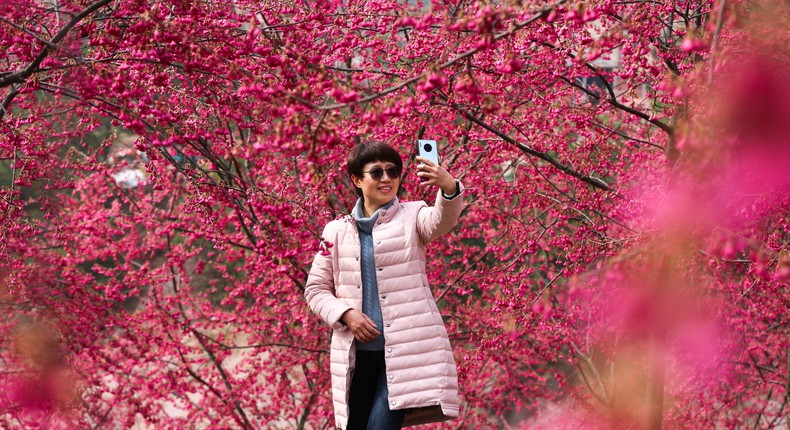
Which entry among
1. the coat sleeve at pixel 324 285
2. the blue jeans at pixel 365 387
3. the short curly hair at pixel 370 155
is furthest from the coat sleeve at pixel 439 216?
the blue jeans at pixel 365 387

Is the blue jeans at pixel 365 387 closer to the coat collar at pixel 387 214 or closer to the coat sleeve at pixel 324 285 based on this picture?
the coat sleeve at pixel 324 285

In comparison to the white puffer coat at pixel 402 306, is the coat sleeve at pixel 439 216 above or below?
above

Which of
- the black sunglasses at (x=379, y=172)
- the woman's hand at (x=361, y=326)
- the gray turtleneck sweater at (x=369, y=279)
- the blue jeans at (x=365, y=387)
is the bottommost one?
the blue jeans at (x=365, y=387)

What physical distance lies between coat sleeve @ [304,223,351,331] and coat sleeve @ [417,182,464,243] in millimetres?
399

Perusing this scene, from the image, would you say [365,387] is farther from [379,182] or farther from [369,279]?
[379,182]

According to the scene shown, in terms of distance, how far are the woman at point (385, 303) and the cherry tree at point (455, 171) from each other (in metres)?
0.20

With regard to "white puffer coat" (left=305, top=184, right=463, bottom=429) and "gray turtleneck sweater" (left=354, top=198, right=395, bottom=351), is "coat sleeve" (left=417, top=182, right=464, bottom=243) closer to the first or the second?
"white puffer coat" (left=305, top=184, right=463, bottom=429)

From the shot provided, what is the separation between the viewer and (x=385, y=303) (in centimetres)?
333

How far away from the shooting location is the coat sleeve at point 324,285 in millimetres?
3424

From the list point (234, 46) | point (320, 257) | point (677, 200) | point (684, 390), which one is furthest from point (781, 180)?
point (684, 390)

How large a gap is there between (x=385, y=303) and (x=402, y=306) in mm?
71

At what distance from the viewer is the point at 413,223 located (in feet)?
11.3

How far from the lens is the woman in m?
3.22

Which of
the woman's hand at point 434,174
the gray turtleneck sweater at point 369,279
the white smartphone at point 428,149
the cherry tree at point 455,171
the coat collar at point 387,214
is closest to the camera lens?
the cherry tree at point 455,171
